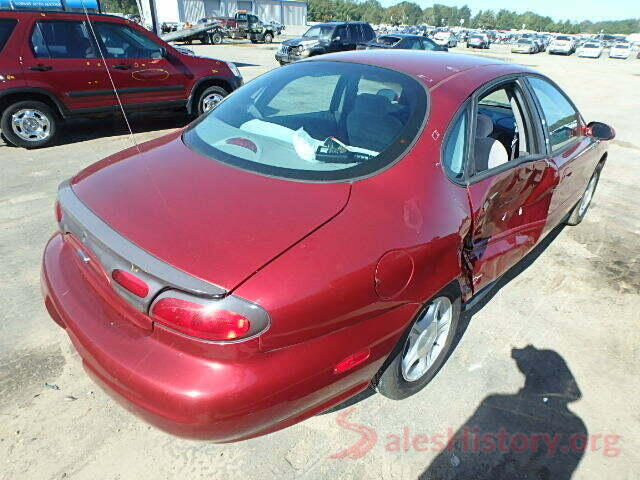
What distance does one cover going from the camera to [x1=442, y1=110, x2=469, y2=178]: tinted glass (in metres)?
2.11

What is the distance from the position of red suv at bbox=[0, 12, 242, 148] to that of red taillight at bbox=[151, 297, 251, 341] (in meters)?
4.87

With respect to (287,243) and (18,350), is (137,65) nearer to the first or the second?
(18,350)

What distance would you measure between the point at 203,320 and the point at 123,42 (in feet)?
21.4

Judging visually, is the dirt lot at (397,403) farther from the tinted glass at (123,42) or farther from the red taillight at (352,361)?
the tinted glass at (123,42)

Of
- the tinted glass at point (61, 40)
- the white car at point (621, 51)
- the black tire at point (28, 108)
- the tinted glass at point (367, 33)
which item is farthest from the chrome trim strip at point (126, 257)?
the white car at point (621, 51)

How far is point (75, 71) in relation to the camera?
6.11m

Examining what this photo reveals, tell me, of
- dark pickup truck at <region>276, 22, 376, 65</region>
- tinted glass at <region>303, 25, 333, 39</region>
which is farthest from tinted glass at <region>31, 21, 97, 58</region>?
tinted glass at <region>303, 25, 333, 39</region>

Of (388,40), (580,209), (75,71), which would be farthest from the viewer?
(388,40)

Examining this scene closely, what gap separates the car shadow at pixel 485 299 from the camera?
2291 mm

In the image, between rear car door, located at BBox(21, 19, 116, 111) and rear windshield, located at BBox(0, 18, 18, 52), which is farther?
rear car door, located at BBox(21, 19, 116, 111)

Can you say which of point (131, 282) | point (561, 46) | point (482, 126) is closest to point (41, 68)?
point (131, 282)

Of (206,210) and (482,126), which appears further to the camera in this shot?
(482,126)

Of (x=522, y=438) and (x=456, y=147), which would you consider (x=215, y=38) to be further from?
(x=522, y=438)

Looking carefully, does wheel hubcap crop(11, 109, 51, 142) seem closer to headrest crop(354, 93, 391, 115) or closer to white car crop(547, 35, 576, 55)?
headrest crop(354, 93, 391, 115)
